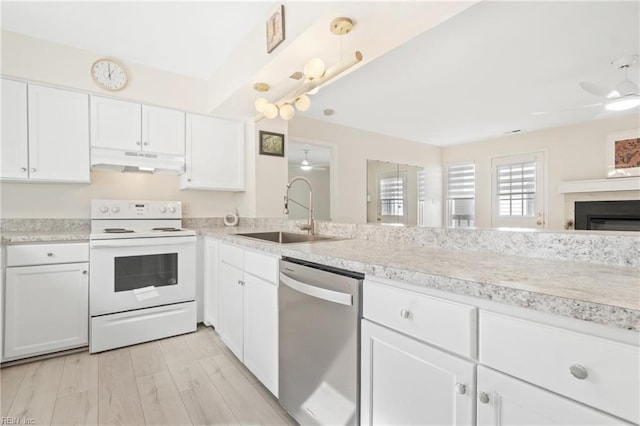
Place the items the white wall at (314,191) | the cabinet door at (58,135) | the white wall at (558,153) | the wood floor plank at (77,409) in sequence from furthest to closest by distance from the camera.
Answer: the white wall at (314,191) < the white wall at (558,153) < the cabinet door at (58,135) < the wood floor plank at (77,409)

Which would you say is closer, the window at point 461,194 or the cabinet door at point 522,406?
the cabinet door at point 522,406

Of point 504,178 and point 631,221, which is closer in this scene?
point 631,221

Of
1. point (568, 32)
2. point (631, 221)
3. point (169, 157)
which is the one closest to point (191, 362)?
point (169, 157)

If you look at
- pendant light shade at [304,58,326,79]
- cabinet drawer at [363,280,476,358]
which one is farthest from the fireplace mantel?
cabinet drawer at [363,280,476,358]

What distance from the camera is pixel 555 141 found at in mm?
4840

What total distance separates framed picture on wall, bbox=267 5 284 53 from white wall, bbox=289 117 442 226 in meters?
2.04

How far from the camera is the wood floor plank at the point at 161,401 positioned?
1.51m

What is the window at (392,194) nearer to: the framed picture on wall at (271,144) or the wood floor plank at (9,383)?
the framed picture on wall at (271,144)

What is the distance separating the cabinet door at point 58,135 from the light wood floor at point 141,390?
1413 mm

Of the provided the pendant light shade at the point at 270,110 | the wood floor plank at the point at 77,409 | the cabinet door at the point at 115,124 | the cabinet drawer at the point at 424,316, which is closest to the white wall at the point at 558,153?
the pendant light shade at the point at 270,110

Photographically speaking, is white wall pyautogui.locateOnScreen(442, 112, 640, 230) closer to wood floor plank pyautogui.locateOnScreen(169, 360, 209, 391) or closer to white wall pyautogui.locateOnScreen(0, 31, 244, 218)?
white wall pyautogui.locateOnScreen(0, 31, 244, 218)

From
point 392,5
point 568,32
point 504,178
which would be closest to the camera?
point 392,5

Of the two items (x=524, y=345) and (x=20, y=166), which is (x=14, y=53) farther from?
(x=524, y=345)

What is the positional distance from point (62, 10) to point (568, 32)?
143 inches
